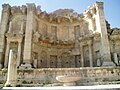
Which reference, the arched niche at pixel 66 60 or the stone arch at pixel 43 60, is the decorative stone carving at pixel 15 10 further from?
the arched niche at pixel 66 60

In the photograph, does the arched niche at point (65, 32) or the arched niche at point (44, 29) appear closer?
the arched niche at point (44, 29)

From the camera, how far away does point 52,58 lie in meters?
25.8

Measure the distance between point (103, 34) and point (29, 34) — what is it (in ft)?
36.5

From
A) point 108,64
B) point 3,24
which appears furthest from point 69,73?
point 3,24

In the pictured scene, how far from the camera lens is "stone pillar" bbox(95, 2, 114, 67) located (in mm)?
20509

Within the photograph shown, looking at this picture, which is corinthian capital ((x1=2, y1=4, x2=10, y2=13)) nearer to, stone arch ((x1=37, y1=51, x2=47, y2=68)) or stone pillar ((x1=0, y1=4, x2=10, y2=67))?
stone pillar ((x1=0, y1=4, x2=10, y2=67))

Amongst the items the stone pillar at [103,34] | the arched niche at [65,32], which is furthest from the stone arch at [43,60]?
the stone pillar at [103,34]

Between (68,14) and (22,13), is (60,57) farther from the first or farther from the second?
(22,13)

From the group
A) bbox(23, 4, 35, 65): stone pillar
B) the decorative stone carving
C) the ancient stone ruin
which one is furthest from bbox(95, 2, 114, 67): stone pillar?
the decorative stone carving

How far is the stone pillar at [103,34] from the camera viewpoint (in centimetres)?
2051

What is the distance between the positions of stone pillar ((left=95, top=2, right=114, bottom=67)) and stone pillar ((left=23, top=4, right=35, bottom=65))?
10.4m

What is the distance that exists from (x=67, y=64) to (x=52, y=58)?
2.84 m

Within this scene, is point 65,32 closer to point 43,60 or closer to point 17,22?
point 43,60

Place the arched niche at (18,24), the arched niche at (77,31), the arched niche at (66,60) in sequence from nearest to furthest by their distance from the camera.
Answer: the arched niche at (18,24) < the arched niche at (66,60) < the arched niche at (77,31)
